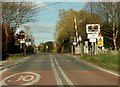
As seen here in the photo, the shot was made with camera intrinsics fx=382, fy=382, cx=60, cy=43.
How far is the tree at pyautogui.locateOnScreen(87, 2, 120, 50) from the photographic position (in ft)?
260

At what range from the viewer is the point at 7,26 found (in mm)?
68688

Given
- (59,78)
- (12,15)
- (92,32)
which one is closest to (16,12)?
(12,15)

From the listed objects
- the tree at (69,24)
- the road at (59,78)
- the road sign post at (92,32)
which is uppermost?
the tree at (69,24)

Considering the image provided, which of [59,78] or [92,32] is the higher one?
[92,32]

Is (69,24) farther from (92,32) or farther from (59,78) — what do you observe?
(59,78)

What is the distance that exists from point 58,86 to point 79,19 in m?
84.9

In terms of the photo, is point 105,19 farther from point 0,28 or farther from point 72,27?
point 0,28

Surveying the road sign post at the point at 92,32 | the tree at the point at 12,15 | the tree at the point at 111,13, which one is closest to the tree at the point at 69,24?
the tree at the point at 111,13

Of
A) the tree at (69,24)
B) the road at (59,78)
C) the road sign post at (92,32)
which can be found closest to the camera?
the road at (59,78)

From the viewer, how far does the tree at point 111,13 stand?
7925 centimetres

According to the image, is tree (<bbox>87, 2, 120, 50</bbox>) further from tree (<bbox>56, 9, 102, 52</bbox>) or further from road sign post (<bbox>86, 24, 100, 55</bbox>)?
road sign post (<bbox>86, 24, 100, 55</bbox>)

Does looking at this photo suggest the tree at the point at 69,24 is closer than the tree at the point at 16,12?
No

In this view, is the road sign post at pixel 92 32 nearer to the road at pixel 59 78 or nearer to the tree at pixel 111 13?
the road at pixel 59 78

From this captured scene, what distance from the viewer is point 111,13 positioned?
263ft
